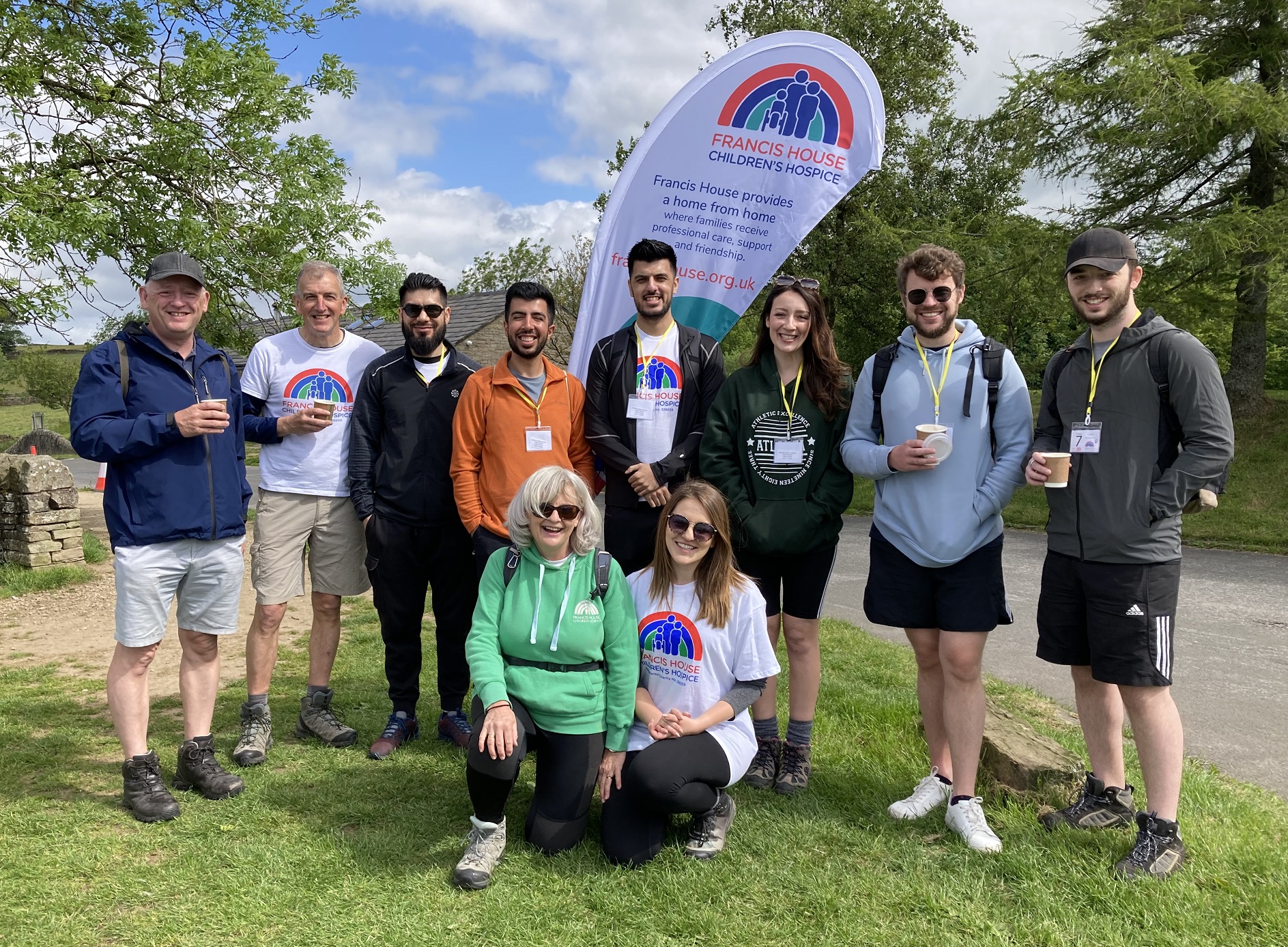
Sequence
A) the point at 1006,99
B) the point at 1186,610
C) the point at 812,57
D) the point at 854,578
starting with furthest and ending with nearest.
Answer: the point at 1006,99 → the point at 854,578 → the point at 1186,610 → the point at 812,57

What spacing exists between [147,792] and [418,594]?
146 centimetres

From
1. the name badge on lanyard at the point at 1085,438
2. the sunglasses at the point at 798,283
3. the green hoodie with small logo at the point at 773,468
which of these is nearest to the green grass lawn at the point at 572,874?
the green hoodie with small logo at the point at 773,468

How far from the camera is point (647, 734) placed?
11.8 ft

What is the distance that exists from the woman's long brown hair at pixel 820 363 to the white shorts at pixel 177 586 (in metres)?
2.53

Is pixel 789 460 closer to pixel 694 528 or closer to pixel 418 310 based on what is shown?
pixel 694 528

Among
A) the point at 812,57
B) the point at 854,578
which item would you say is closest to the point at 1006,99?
the point at 854,578

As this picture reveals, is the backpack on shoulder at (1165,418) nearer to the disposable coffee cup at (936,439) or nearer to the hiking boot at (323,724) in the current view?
the disposable coffee cup at (936,439)

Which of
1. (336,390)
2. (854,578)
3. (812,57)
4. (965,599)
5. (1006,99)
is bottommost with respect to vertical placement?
(854,578)

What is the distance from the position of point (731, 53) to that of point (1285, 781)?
4782 mm

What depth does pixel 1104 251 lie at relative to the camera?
340 cm

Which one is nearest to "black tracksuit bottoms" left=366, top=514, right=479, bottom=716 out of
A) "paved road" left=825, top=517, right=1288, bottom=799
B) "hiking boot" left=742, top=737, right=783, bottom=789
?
"hiking boot" left=742, top=737, right=783, bottom=789

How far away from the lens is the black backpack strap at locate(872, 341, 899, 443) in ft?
12.6

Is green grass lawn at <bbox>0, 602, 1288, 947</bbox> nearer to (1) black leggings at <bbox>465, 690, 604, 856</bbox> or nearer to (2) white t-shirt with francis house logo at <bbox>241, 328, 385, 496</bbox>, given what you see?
(1) black leggings at <bbox>465, 690, 604, 856</bbox>

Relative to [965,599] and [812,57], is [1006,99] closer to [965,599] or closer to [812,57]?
[812,57]
